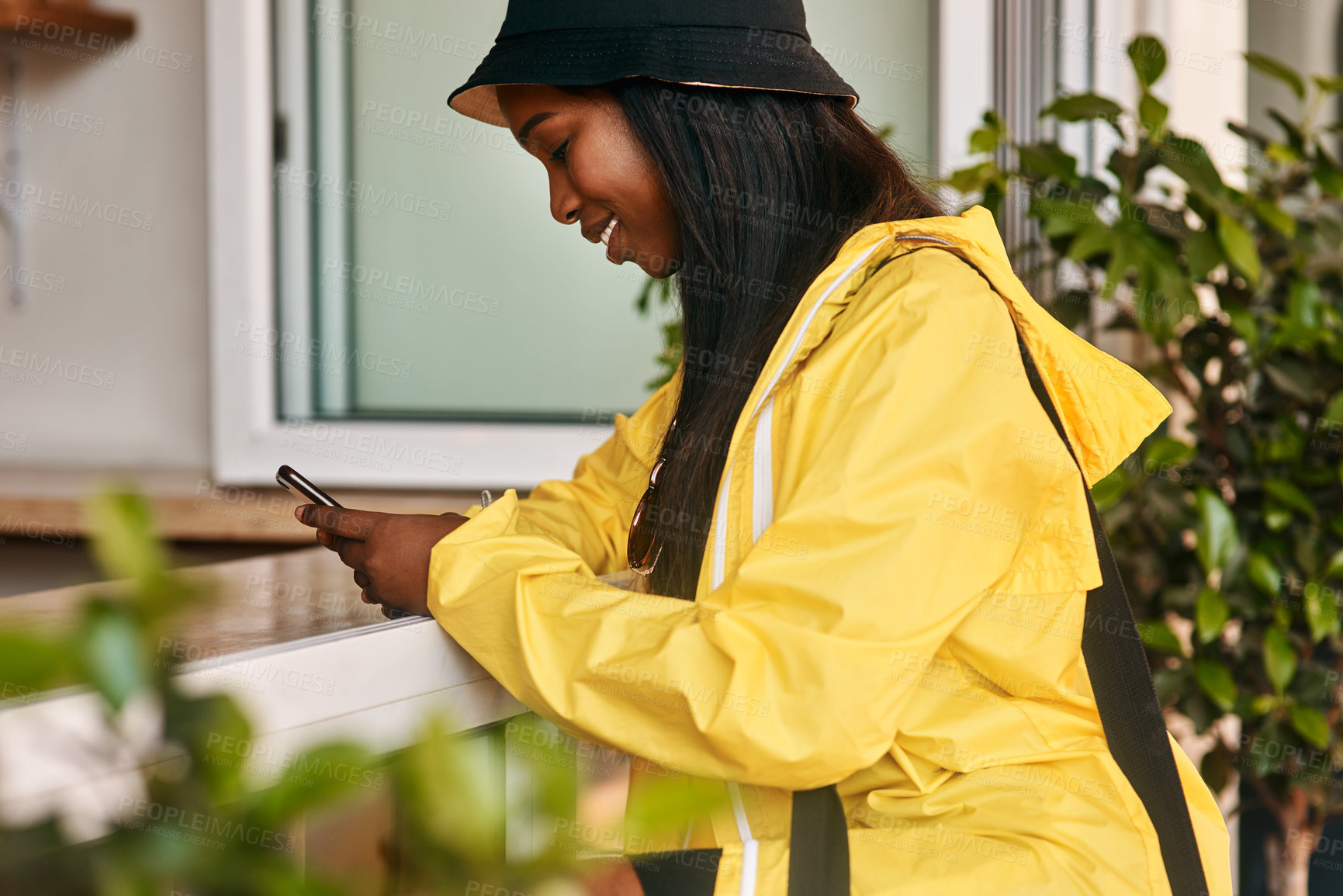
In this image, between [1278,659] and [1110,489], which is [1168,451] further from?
[1278,659]

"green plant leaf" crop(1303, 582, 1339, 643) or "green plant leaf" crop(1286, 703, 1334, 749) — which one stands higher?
"green plant leaf" crop(1303, 582, 1339, 643)

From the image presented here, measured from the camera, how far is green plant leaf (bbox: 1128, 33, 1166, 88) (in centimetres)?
138

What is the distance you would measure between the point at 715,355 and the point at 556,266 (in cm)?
118

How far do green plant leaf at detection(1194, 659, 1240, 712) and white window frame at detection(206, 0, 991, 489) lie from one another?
3.12ft

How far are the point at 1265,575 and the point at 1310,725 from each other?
0.19 metres

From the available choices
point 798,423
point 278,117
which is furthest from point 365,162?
point 798,423

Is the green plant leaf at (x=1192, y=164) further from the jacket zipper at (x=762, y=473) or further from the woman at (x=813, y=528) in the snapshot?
the jacket zipper at (x=762, y=473)

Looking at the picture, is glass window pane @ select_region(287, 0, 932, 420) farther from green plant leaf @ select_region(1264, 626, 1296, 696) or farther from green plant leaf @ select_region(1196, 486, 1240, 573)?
green plant leaf @ select_region(1264, 626, 1296, 696)

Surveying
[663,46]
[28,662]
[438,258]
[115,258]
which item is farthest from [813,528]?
[115,258]

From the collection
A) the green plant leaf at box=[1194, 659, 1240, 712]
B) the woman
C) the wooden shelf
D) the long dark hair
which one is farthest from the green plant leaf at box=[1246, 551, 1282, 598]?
the wooden shelf

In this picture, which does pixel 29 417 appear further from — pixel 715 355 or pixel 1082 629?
pixel 1082 629

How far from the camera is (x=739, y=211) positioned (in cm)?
81

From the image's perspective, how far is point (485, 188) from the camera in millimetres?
1985

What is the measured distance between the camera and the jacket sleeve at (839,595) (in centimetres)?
59
